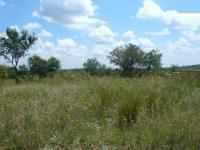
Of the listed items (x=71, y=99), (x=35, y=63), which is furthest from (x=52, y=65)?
(x=71, y=99)

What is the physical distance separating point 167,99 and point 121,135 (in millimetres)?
2403

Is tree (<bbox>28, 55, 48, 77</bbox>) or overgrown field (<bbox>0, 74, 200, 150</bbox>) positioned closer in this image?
overgrown field (<bbox>0, 74, 200, 150</bbox>)

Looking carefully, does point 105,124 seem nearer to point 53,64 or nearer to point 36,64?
point 36,64

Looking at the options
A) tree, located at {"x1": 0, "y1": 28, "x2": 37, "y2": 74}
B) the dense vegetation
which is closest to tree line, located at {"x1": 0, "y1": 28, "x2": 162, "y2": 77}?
tree, located at {"x1": 0, "y1": 28, "x2": 37, "y2": 74}

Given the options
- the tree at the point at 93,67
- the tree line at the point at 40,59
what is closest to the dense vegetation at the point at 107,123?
the tree at the point at 93,67

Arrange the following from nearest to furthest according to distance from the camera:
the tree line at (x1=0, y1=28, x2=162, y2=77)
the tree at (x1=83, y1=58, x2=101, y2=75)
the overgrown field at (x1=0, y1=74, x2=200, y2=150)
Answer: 1. the overgrown field at (x1=0, y1=74, x2=200, y2=150)
2. the tree at (x1=83, y1=58, x2=101, y2=75)
3. the tree line at (x1=0, y1=28, x2=162, y2=77)

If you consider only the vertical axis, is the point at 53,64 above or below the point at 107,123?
above

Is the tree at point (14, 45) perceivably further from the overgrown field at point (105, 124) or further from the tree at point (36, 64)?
the overgrown field at point (105, 124)

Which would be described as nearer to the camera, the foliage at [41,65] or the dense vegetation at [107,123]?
the dense vegetation at [107,123]

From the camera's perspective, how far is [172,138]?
197 inches

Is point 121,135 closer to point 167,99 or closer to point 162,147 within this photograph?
point 162,147

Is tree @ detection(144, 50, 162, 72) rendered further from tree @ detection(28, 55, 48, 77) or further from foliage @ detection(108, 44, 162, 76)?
tree @ detection(28, 55, 48, 77)

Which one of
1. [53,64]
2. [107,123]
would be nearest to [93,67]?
[53,64]

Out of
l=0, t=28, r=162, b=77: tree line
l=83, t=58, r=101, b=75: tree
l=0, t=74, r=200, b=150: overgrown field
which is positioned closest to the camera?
l=0, t=74, r=200, b=150: overgrown field
